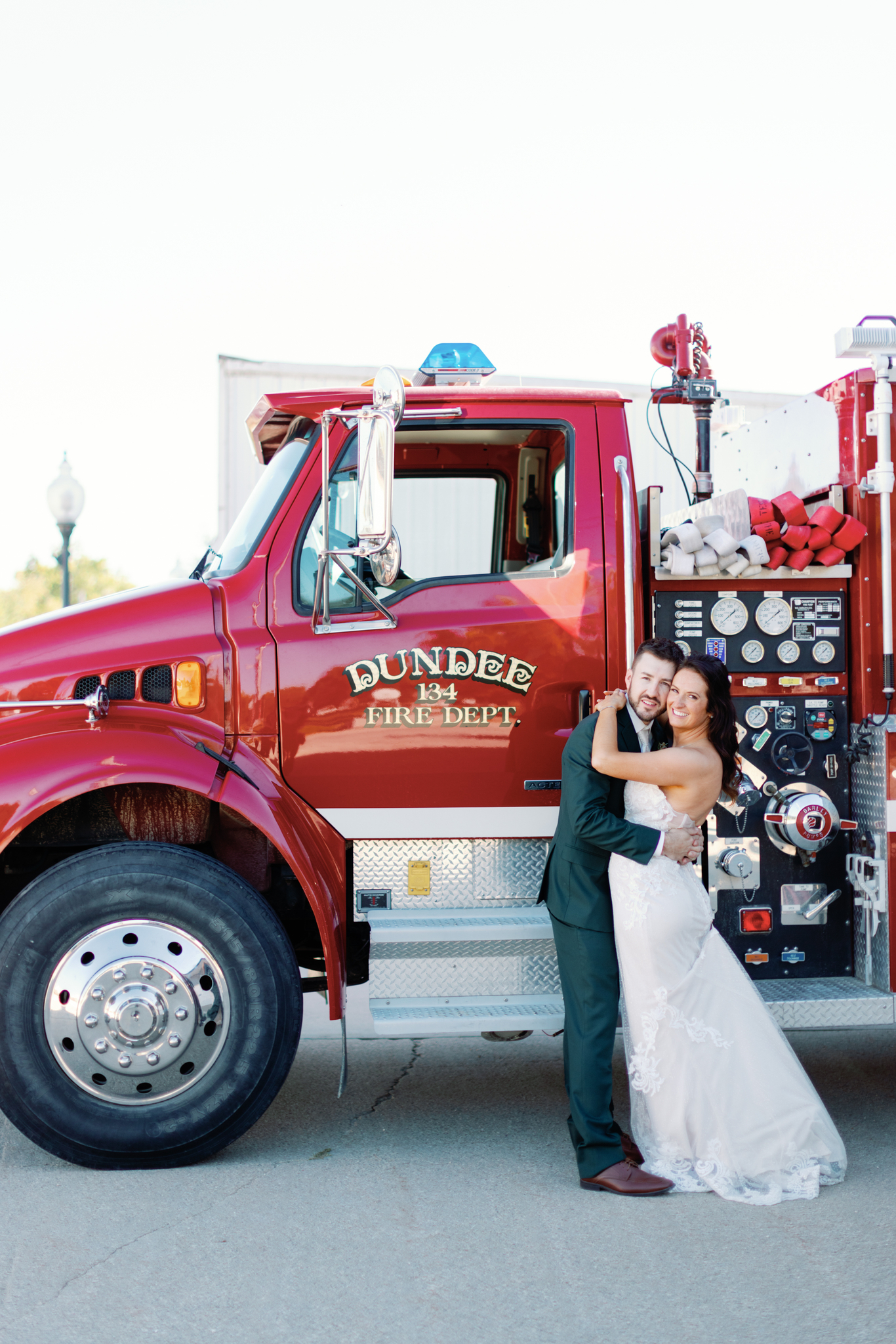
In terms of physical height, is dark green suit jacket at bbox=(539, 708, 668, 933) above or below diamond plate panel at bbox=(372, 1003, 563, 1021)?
above

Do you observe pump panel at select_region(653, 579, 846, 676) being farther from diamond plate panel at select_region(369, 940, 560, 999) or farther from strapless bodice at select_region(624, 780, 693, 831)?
diamond plate panel at select_region(369, 940, 560, 999)

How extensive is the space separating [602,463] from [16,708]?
2.25m

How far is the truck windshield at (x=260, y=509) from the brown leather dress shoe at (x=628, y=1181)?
2.39 meters

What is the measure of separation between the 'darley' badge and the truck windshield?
0.59m

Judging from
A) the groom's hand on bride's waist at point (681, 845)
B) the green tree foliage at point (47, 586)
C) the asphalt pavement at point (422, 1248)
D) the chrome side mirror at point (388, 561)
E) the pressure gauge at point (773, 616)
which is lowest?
the asphalt pavement at point (422, 1248)

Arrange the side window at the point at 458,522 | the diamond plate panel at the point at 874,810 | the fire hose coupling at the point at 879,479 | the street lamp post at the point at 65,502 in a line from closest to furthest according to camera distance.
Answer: the diamond plate panel at the point at 874,810, the fire hose coupling at the point at 879,479, the side window at the point at 458,522, the street lamp post at the point at 65,502

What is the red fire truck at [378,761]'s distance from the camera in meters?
3.96

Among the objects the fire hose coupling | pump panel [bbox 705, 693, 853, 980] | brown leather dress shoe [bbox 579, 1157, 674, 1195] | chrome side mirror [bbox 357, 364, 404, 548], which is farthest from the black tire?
the fire hose coupling

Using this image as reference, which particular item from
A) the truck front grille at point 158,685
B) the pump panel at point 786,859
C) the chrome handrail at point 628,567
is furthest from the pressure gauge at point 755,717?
the truck front grille at point 158,685

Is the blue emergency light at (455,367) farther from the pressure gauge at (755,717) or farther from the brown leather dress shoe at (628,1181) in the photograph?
the brown leather dress shoe at (628,1181)

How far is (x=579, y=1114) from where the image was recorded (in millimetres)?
3932

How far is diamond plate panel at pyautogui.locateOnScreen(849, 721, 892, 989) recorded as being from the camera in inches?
171

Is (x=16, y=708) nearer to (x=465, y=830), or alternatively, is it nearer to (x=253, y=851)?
(x=253, y=851)

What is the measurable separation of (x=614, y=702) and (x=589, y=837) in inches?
18.0
